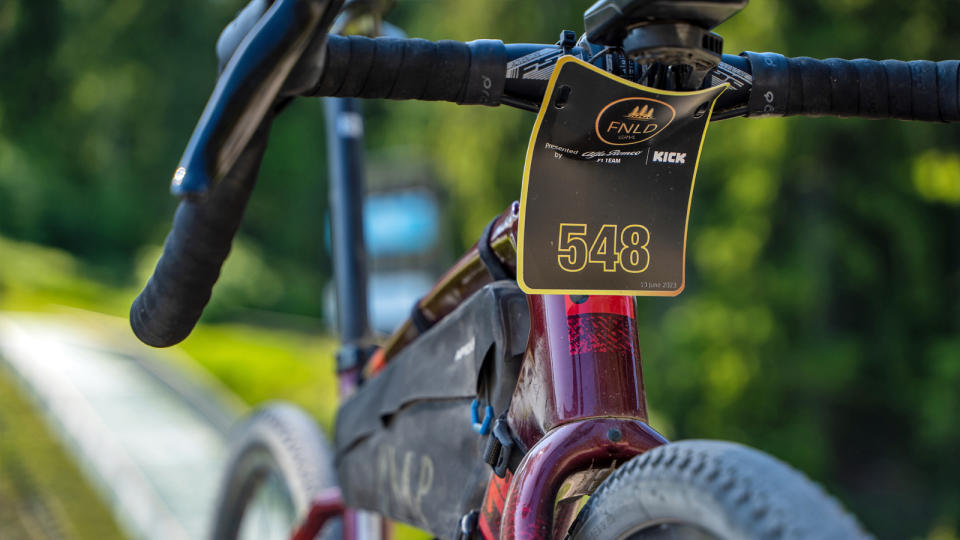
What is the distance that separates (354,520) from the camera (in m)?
2.03

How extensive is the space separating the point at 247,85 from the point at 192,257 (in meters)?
0.40

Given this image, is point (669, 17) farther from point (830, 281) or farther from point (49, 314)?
point (49, 314)

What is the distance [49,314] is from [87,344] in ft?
6.65

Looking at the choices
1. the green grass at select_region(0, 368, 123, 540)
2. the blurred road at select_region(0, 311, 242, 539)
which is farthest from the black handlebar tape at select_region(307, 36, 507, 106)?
the blurred road at select_region(0, 311, 242, 539)

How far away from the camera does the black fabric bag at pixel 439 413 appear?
4.04 feet

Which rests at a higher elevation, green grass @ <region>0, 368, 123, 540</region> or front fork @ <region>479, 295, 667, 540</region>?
front fork @ <region>479, 295, 667, 540</region>

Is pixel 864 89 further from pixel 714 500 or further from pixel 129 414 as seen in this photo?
pixel 129 414

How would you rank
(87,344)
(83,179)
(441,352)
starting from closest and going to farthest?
(441,352) → (87,344) → (83,179)

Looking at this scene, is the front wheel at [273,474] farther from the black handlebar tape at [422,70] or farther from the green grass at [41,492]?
the green grass at [41,492]

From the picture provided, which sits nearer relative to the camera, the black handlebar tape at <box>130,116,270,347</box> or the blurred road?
the black handlebar tape at <box>130,116,270,347</box>

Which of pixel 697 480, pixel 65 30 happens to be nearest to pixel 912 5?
pixel 697 480

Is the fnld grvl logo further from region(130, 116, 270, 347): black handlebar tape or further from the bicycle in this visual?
region(130, 116, 270, 347): black handlebar tape

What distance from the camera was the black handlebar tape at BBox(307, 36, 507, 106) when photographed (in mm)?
1127

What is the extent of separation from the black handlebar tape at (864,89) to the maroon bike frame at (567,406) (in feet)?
1.23
